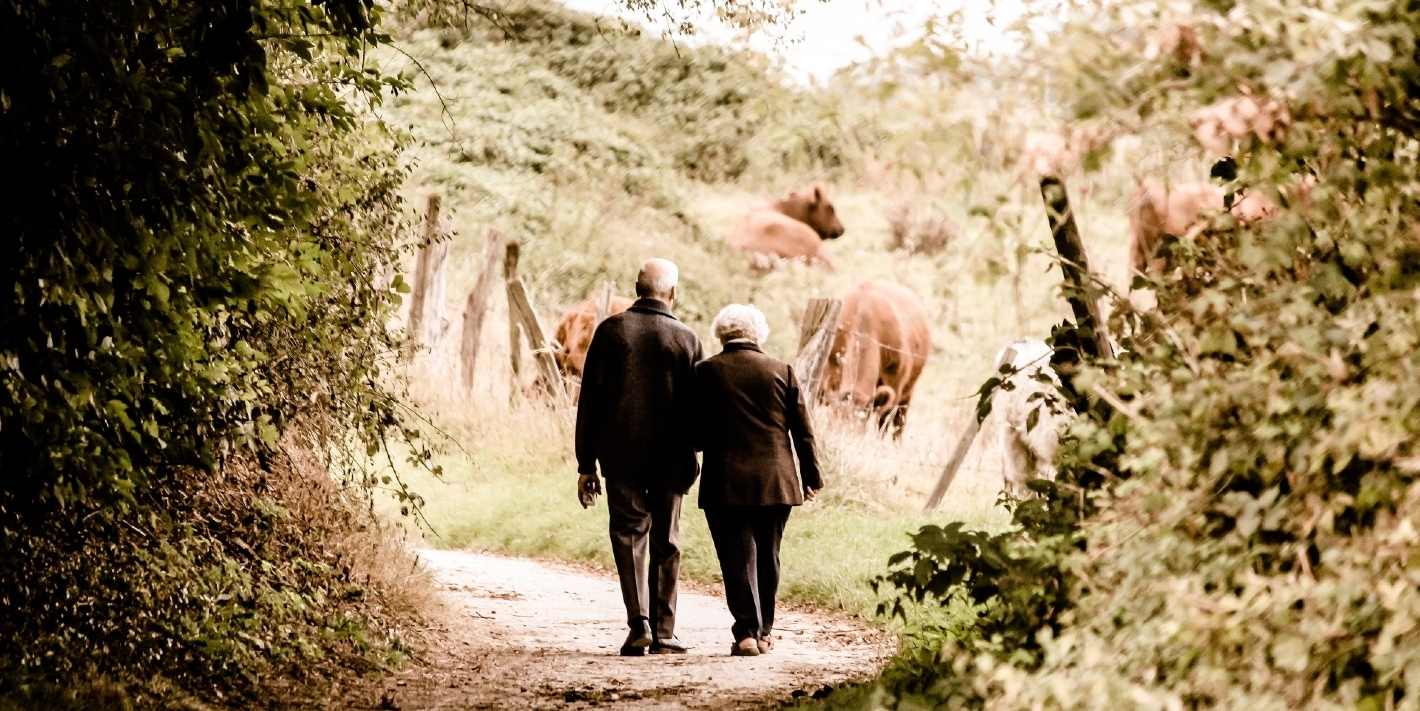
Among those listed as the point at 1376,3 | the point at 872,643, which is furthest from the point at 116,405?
the point at 872,643

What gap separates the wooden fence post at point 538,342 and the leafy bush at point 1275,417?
11.1 m

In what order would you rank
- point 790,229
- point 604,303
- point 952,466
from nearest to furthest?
point 952,466
point 604,303
point 790,229

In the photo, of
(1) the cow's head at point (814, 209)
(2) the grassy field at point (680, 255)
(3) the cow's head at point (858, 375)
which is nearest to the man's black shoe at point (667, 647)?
(2) the grassy field at point (680, 255)

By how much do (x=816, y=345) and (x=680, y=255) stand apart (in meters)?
14.4

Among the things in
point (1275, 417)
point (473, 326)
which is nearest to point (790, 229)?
point (473, 326)

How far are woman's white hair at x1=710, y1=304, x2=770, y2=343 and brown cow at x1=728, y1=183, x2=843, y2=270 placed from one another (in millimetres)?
19356

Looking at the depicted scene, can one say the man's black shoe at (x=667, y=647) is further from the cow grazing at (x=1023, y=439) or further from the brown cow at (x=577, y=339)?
the brown cow at (x=577, y=339)

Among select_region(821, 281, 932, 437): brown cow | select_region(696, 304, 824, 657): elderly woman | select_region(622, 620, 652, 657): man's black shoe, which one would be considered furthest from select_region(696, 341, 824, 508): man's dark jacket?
select_region(821, 281, 932, 437): brown cow

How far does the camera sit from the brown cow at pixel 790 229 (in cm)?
2781

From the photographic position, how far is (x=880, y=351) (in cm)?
1691

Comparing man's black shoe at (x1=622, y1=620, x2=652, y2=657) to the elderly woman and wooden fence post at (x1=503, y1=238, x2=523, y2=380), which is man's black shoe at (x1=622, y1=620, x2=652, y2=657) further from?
wooden fence post at (x1=503, y1=238, x2=523, y2=380)

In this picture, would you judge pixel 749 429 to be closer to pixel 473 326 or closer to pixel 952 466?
pixel 952 466

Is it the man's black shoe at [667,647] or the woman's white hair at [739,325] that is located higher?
the woman's white hair at [739,325]

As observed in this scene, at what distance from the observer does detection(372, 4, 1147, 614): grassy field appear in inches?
167
